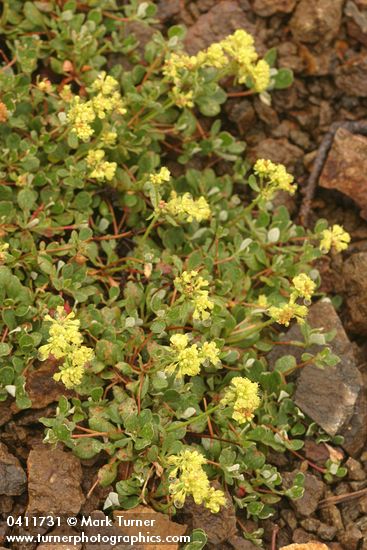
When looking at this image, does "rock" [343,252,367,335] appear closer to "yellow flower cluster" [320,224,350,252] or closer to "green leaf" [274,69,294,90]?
"yellow flower cluster" [320,224,350,252]

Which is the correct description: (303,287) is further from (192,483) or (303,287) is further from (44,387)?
(44,387)

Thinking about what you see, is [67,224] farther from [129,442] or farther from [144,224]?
[129,442]

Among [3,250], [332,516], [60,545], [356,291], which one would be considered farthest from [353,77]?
[60,545]

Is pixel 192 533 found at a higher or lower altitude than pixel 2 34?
lower

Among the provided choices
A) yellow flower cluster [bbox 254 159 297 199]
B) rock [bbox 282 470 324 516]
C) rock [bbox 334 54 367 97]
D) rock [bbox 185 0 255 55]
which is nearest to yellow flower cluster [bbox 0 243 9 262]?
yellow flower cluster [bbox 254 159 297 199]

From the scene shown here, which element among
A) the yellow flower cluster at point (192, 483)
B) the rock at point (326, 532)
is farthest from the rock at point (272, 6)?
the rock at point (326, 532)

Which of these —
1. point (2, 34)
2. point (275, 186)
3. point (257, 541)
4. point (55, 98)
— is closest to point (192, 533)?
point (257, 541)

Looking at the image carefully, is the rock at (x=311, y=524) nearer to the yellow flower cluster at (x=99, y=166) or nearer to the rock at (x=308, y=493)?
the rock at (x=308, y=493)

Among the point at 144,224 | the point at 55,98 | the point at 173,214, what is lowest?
the point at 144,224
